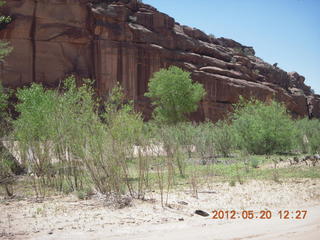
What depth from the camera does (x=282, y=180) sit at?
34.4ft

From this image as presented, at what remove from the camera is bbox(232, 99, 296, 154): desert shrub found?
21.0 meters

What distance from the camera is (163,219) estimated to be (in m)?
6.17

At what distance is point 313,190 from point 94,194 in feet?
19.3

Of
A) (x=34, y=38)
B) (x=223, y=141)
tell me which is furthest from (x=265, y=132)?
(x=34, y=38)

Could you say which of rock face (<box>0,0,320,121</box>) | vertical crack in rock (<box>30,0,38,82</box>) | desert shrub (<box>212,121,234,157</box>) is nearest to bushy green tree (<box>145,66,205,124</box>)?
rock face (<box>0,0,320,121</box>)

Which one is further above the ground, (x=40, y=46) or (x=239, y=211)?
(x=40, y=46)

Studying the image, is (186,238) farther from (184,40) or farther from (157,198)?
(184,40)

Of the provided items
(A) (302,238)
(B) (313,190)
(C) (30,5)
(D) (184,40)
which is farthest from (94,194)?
(D) (184,40)

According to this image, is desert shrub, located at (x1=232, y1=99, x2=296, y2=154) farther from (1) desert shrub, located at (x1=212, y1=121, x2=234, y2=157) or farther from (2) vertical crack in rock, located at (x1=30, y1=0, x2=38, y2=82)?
(2) vertical crack in rock, located at (x1=30, y1=0, x2=38, y2=82)
